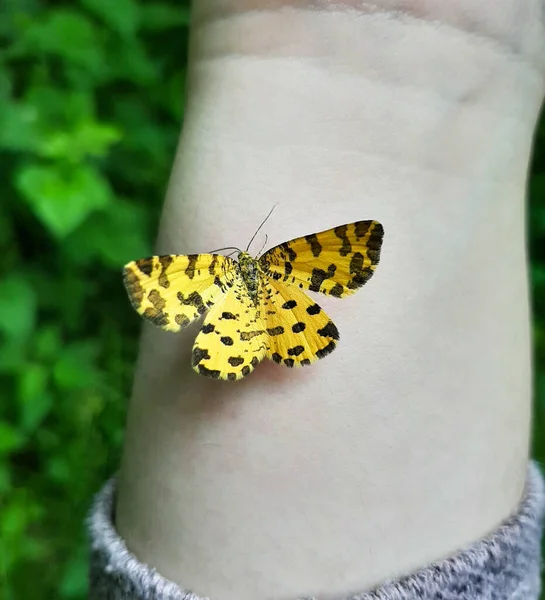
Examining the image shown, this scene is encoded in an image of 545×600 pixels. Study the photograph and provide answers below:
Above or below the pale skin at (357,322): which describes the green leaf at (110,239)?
below

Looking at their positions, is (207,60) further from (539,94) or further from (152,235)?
(152,235)

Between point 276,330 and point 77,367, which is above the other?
point 276,330

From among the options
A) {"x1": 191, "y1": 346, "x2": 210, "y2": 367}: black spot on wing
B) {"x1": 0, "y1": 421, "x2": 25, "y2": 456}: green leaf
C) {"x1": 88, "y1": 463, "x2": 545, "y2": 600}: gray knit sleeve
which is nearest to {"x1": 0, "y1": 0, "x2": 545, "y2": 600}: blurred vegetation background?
{"x1": 0, "y1": 421, "x2": 25, "y2": 456}: green leaf

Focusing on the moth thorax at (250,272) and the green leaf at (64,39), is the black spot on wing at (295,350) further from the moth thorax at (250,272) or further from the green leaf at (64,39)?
the green leaf at (64,39)

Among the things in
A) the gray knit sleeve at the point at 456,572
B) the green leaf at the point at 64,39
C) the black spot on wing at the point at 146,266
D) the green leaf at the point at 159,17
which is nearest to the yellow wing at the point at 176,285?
the black spot on wing at the point at 146,266

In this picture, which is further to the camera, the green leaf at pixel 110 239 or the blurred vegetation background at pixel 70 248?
the green leaf at pixel 110 239

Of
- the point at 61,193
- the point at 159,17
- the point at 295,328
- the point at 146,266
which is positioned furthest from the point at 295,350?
the point at 159,17

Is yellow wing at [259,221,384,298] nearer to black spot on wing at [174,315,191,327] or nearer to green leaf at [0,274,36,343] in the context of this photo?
black spot on wing at [174,315,191,327]

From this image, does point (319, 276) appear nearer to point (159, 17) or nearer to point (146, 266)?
point (146, 266)
